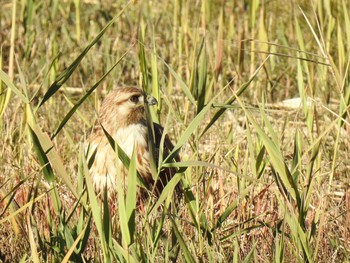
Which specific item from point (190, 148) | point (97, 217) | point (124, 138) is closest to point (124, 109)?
point (124, 138)

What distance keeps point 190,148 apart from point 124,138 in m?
0.61

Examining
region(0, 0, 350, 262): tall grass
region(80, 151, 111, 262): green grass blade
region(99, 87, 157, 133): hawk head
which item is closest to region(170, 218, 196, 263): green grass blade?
region(0, 0, 350, 262): tall grass

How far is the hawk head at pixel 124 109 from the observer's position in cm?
549

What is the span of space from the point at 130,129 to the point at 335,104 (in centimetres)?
189

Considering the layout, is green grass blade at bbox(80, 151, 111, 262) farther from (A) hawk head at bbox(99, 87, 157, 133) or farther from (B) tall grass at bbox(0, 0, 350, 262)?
(A) hawk head at bbox(99, 87, 157, 133)

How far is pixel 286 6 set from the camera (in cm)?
785

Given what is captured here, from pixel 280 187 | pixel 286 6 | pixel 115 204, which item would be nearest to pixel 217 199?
pixel 115 204

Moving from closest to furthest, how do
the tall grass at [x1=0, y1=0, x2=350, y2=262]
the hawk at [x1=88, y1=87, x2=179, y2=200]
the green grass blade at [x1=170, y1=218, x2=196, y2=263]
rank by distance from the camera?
the green grass blade at [x1=170, y1=218, x2=196, y2=263], the tall grass at [x1=0, y1=0, x2=350, y2=262], the hawk at [x1=88, y1=87, x2=179, y2=200]

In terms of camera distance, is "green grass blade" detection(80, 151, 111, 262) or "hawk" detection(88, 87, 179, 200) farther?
"hawk" detection(88, 87, 179, 200)

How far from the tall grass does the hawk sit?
12 centimetres

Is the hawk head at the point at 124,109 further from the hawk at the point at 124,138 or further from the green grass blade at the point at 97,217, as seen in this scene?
the green grass blade at the point at 97,217

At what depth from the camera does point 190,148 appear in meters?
5.89

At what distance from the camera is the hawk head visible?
216 inches

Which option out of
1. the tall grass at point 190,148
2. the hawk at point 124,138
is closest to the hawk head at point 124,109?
the hawk at point 124,138
